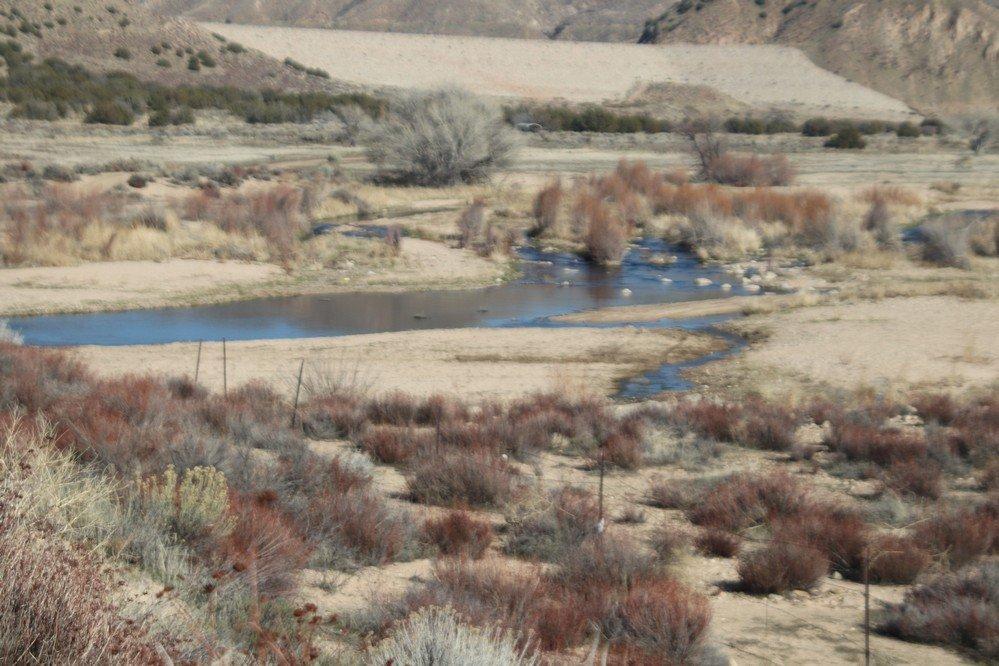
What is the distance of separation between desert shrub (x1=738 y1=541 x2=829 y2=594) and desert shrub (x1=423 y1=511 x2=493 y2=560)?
2.05m

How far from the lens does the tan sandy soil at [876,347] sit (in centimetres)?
1809

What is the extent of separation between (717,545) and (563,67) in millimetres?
104790

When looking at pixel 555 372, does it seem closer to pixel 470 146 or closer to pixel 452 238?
pixel 452 238

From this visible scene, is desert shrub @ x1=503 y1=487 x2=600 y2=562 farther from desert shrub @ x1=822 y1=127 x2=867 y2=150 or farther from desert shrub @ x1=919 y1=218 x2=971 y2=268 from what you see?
desert shrub @ x1=822 y1=127 x2=867 y2=150

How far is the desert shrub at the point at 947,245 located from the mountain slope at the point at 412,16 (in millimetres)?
141649

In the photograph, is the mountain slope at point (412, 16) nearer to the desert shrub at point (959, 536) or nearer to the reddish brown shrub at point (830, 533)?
the reddish brown shrub at point (830, 533)

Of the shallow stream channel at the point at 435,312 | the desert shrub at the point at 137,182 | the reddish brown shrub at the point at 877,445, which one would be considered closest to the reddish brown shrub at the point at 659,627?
the reddish brown shrub at the point at 877,445

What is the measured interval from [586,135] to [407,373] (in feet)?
180

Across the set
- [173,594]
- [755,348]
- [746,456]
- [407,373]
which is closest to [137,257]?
[407,373]

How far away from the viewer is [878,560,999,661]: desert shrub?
7.29 meters

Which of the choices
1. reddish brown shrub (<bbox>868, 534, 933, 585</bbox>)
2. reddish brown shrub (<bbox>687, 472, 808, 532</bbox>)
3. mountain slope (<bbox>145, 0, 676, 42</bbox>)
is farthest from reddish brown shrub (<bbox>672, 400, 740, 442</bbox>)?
mountain slope (<bbox>145, 0, 676, 42</bbox>)

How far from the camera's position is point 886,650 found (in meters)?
7.36

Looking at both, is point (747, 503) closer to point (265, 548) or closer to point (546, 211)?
point (265, 548)

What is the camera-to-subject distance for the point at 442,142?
44.8 meters
